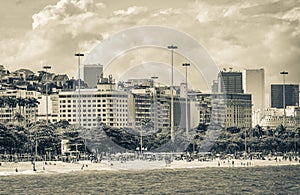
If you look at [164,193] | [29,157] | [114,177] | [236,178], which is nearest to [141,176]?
[114,177]

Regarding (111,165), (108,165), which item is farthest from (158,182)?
(108,165)

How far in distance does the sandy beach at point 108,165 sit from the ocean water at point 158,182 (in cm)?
348

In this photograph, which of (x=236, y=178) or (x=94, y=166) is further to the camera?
(x=94, y=166)

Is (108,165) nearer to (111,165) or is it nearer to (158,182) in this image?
(111,165)

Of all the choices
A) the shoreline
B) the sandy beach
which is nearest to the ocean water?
the shoreline

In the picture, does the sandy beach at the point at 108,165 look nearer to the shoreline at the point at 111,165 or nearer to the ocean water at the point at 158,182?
the shoreline at the point at 111,165

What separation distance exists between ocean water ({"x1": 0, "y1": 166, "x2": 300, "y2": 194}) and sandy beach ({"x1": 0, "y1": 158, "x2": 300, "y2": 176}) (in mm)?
3480

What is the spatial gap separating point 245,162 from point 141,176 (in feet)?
158

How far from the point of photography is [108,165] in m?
174

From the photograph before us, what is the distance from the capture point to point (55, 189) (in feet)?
396

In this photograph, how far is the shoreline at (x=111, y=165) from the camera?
154000mm

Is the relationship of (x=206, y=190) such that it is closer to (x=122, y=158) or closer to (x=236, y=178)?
(x=236, y=178)

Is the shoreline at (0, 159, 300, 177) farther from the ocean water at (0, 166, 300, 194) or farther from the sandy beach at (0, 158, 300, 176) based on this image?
the ocean water at (0, 166, 300, 194)

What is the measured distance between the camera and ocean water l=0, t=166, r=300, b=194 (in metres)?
120
